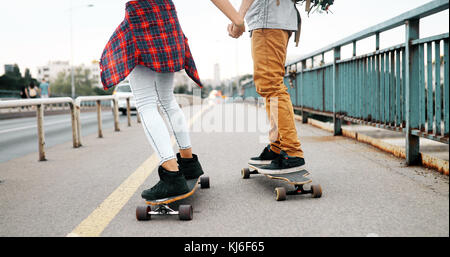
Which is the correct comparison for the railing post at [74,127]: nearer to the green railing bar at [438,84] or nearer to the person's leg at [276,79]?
the person's leg at [276,79]

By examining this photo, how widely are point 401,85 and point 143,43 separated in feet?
8.88

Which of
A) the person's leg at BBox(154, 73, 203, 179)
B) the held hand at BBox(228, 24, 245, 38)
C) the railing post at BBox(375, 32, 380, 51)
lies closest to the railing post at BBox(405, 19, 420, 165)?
the railing post at BBox(375, 32, 380, 51)

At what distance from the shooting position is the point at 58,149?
6492 millimetres

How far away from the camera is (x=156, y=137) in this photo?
9.21 ft

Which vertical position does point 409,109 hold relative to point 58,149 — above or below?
above

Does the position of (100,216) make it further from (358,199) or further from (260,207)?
(358,199)

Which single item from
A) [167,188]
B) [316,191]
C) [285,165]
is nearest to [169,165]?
[167,188]

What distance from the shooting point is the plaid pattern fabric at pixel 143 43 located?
2730 millimetres

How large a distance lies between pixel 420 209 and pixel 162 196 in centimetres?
156

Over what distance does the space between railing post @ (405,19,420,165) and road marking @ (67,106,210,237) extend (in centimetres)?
248
